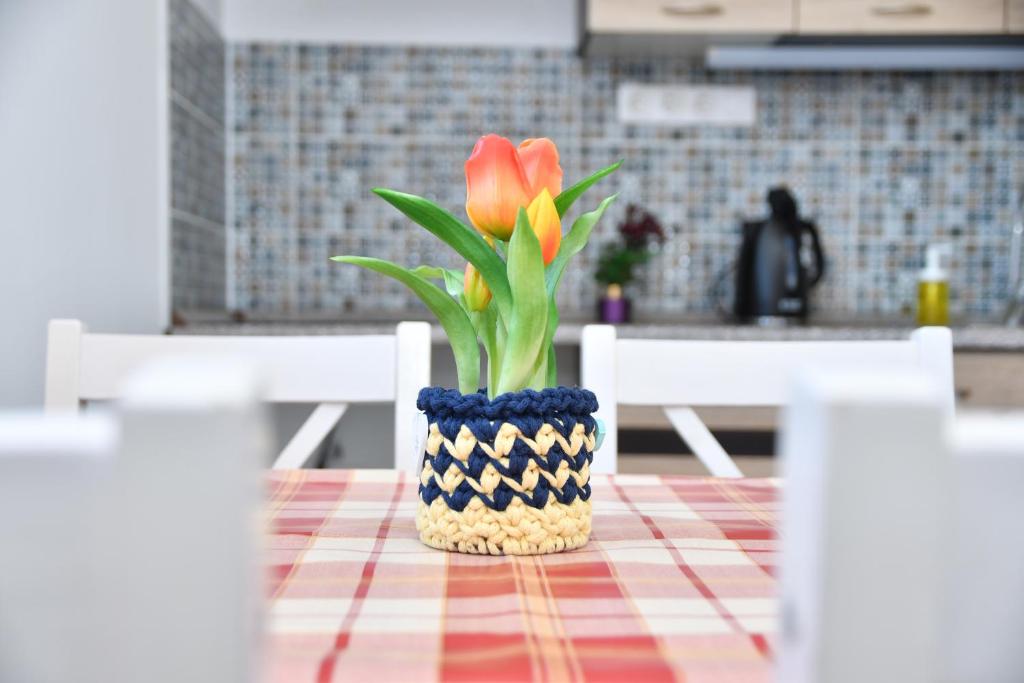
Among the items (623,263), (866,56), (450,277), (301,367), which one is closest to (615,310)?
(623,263)

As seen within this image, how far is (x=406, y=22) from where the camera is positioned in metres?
2.45

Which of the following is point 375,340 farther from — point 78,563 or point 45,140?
point 78,563

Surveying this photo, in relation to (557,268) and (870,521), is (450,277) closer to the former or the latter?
(557,268)

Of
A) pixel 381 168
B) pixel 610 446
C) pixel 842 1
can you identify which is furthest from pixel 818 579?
pixel 381 168

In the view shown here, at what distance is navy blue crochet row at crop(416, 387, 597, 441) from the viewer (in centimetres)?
56

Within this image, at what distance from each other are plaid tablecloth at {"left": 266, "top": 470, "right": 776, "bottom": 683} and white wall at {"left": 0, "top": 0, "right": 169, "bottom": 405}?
858 millimetres

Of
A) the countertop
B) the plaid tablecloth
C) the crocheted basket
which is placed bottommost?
the plaid tablecloth

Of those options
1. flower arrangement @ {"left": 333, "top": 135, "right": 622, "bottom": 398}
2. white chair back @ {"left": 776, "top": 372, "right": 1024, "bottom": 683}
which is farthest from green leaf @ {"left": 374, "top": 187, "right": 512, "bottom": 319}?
white chair back @ {"left": 776, "top": 372, "right": 1024, "bottom": 683}

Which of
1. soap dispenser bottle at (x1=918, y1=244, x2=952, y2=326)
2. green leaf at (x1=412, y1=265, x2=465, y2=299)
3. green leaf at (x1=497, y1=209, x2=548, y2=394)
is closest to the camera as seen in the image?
green leaf at (x1=497, y1=209, x2=548, y2=394)

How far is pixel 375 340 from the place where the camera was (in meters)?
1.08

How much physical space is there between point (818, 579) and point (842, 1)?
85.4 inches

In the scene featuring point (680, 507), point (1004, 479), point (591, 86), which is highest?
point (591, 86)

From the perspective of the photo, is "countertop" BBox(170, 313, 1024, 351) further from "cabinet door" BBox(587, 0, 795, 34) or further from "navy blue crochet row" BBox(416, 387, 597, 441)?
"navy blue crochet row" BBox(416, 387, 597, 441)

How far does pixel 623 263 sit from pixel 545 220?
5.73ft
